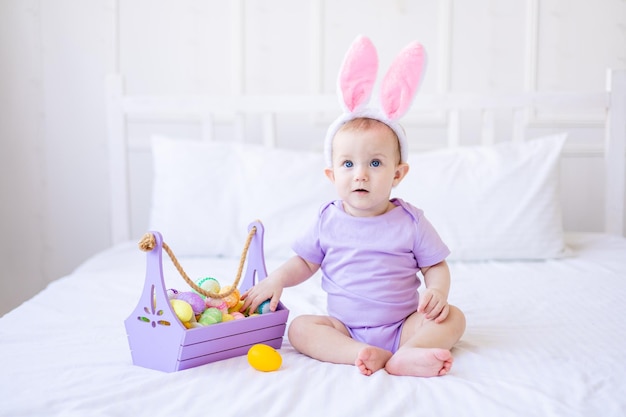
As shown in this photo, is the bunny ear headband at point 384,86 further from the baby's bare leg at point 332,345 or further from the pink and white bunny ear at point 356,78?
the baby's bare leg at point 332,345

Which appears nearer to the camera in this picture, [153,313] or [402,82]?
[153,313]

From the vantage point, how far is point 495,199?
200 cm

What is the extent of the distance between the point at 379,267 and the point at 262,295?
0.21 metres

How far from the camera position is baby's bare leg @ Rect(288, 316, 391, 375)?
3.44ft

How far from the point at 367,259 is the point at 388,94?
293mm

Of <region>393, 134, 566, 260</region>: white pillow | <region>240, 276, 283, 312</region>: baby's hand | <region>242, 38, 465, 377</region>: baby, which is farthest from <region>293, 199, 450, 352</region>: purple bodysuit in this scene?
<region>393, 134, 566, 260</region>: white pillow

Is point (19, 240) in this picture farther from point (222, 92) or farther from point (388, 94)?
point (388, 94)

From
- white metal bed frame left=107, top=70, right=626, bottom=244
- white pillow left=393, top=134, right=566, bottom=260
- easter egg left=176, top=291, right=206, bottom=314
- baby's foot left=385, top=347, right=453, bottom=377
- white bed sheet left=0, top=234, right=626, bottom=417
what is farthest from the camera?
white metal bed frame left=107, top=70, right=626, bottom=244

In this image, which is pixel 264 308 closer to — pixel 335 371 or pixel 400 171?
pixel 335 371

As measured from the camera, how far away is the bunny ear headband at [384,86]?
3.99ft

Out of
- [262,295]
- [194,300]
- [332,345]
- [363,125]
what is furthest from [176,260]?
[363,125]

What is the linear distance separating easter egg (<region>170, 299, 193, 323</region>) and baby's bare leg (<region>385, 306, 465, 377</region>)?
1.05 ft

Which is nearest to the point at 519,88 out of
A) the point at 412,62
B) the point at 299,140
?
the point at 299,140

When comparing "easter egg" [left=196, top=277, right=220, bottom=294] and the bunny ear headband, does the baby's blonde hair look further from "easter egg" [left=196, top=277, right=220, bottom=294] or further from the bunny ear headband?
"easter egg" [left=196, top=277, right=220, bottom=294]
